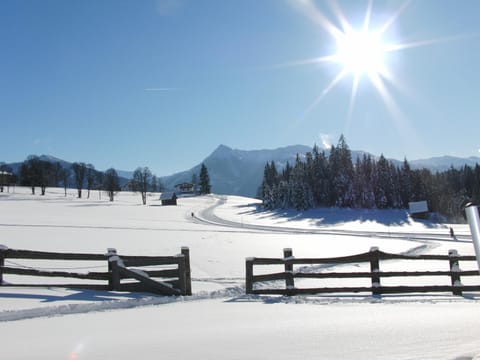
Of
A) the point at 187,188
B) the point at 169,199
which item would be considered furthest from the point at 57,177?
the point at 169,199

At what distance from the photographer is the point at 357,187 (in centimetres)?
9325

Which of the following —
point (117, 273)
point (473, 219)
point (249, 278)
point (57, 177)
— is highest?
point (57, 177)

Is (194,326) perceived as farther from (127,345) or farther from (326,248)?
(326,248)

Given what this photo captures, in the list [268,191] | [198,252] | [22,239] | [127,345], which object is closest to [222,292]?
[127,345]

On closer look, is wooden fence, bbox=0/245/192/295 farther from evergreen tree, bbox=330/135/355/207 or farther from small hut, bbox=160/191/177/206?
small hut, bbox=160/191/177/206

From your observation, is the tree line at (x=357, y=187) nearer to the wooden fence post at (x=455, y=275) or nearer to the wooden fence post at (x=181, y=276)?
the wooden fence post at (x=455, y=275)

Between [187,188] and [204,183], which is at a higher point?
[204,183]

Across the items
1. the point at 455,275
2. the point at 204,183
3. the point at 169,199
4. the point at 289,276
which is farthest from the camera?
the point at 204,183

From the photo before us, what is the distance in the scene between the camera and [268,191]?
349ft

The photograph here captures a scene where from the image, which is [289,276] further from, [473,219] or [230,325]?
[473,219]

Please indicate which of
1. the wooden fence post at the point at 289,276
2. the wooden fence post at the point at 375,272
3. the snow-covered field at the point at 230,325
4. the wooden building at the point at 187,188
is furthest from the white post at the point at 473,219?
the wooden building at the point at 187,188

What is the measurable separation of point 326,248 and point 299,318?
65.4 feet

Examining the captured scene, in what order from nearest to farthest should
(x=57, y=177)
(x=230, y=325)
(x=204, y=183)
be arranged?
(x=230, y=325) < (x=57, y=177) < (x=204, y=183)

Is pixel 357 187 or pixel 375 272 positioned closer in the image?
pixel 375 272
